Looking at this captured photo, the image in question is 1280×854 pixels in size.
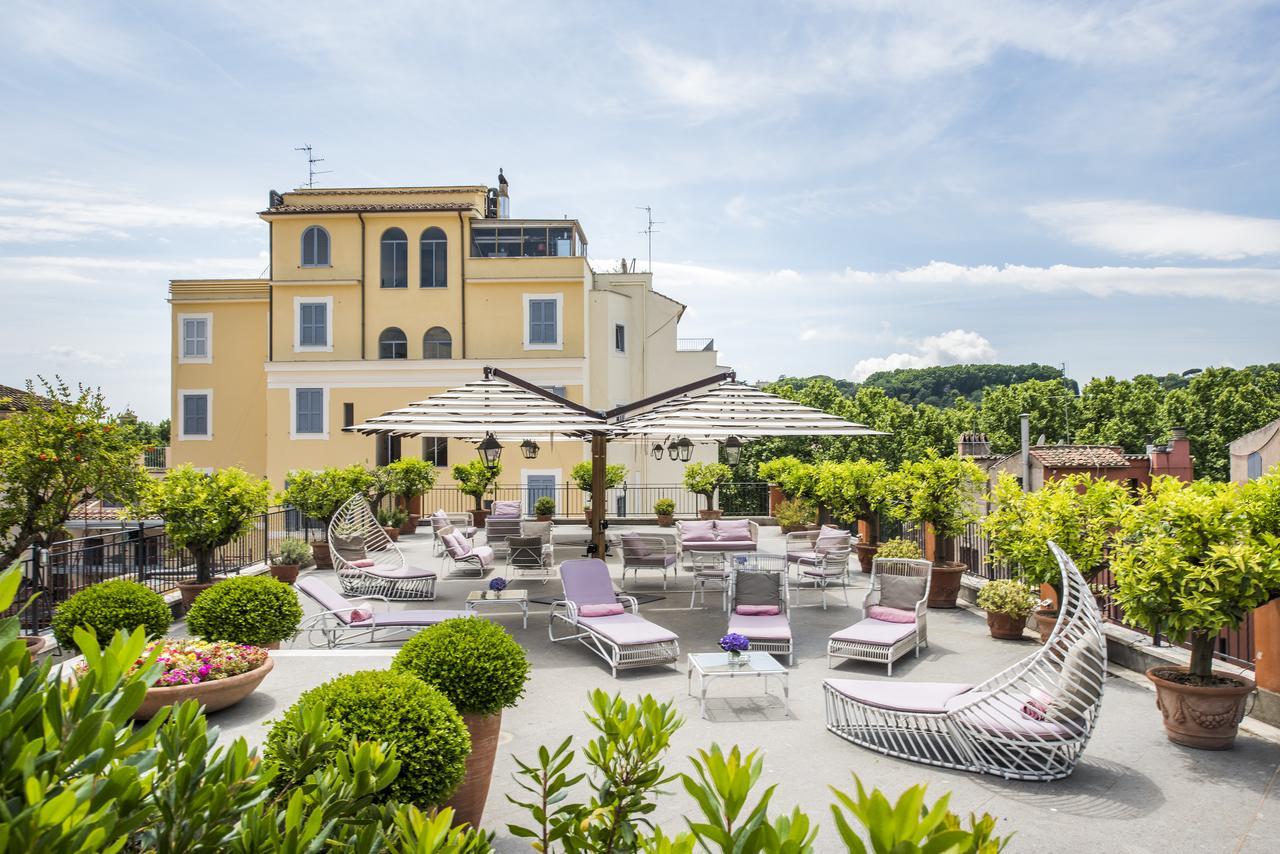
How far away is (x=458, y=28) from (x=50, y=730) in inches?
329

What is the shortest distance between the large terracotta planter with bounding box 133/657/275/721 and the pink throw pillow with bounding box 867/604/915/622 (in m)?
6.16

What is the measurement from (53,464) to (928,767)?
9.41 meters

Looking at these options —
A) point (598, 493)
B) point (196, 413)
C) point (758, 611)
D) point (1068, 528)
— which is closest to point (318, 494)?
point (598, 493)

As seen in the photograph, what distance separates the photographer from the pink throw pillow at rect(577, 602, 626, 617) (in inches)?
354

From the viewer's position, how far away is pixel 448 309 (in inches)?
1122

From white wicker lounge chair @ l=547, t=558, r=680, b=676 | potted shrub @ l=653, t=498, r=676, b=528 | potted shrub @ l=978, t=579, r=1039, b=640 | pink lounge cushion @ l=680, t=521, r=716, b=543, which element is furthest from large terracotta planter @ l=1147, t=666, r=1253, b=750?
potted shrub @ l=653, t=498, r=676, b=528

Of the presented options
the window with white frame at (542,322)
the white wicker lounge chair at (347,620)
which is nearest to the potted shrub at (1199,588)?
the white wicker lounge chair at (347,620)

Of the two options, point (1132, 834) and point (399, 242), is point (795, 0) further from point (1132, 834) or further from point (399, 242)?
point (399, 242)

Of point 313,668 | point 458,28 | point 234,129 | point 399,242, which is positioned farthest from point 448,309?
point 313,668

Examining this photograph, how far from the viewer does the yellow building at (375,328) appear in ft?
92.2

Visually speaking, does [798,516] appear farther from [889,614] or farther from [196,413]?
[196,413]

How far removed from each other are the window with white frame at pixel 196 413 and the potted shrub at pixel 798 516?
74.6 ft

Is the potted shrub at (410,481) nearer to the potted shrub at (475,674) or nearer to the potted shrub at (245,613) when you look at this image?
the potted shrub at (245,613)

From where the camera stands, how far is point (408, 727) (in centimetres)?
376
